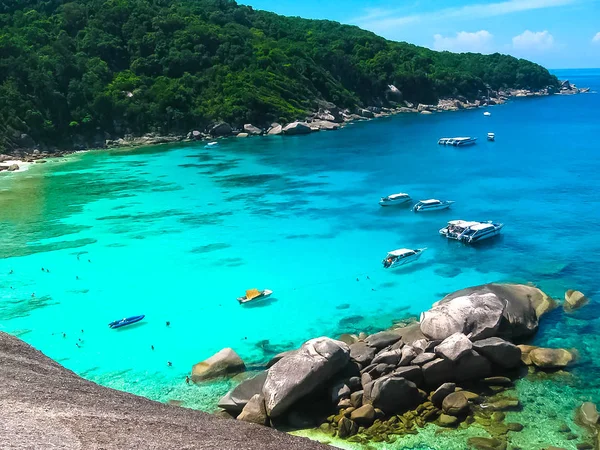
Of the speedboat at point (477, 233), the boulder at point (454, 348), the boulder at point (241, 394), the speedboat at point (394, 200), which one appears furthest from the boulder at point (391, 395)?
the speedboat at point (394, 200)

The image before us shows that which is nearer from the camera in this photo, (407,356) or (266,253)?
(407,356)

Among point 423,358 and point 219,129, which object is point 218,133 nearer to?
point 219,129

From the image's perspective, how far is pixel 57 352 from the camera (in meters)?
29.4

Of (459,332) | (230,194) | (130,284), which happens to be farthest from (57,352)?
(230,194)

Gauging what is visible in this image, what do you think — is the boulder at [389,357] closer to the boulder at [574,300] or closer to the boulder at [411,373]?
the boulder at [411,373]

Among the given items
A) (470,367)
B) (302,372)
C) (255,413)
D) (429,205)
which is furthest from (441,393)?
(429,205)

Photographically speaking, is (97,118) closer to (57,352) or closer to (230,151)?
(230,151)

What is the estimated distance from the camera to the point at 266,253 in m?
44.2

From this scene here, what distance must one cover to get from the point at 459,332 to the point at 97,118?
9964cm

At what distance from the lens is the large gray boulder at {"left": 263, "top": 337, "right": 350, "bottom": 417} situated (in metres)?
22.0

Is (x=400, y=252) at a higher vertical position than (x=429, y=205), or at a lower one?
lower

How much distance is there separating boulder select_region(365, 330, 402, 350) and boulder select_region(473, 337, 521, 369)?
4.05 meters

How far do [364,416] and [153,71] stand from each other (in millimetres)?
115497

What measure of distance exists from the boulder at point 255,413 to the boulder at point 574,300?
1992cm
